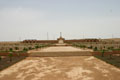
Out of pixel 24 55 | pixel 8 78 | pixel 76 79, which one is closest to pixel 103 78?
pixel 76 79

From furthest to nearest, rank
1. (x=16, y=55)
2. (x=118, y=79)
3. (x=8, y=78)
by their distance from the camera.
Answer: (x=16, y=55) → (x=8, y=78) → (x=118, y=79)

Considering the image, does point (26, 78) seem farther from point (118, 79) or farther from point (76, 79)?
point (118, 79)

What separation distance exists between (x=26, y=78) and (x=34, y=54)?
7.94m

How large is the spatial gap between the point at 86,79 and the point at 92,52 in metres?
8.39

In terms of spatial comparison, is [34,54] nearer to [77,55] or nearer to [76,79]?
[77,55]

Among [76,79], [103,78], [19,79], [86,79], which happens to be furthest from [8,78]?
[103,78]

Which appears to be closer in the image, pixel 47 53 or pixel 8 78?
pixel 8 78

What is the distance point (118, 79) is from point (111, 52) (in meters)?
8.54

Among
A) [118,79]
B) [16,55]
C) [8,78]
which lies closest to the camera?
[118,79]

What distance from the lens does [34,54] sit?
1390 centimetres

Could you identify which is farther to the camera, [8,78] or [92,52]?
[92,52]

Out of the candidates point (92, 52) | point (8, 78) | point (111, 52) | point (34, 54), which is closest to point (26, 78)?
point (8, 78)

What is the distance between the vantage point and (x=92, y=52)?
45.3ft

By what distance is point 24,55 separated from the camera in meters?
13.7
